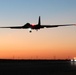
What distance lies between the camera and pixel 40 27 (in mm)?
108062

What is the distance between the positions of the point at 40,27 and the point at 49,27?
4.24 meters

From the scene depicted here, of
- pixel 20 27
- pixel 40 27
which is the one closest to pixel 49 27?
pixel 40 27

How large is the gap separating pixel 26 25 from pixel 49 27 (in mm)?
9116

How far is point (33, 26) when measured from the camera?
351ft

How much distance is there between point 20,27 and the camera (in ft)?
367

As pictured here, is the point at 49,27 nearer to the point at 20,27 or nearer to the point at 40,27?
the point at 40,27

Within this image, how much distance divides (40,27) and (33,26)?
2790 millimetres

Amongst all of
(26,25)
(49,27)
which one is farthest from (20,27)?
(49,27)

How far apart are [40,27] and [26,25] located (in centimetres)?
698

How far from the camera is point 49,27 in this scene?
110m

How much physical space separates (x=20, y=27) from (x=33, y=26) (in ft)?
23.1

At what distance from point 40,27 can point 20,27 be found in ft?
28.4

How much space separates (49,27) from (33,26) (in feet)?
22.8
